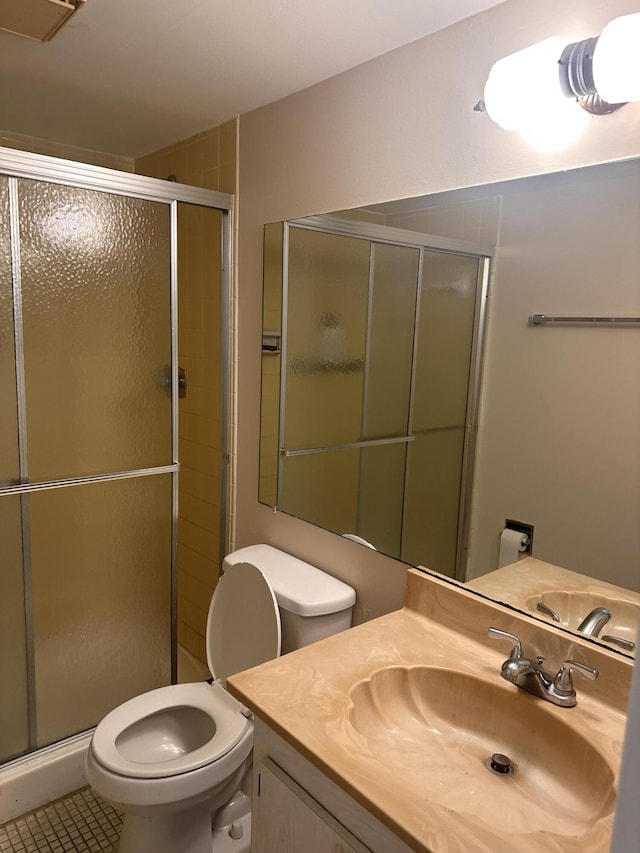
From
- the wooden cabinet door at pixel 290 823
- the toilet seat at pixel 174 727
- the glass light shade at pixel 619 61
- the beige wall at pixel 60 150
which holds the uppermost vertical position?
the beige wall at pixel 60 150

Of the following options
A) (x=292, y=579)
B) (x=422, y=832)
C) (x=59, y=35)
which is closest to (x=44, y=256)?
(x=59, y=35)

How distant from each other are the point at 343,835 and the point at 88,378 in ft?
4.71

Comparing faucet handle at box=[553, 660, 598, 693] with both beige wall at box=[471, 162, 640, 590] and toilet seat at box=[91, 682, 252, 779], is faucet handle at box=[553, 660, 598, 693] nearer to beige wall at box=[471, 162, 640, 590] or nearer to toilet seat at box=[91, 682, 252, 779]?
beige wall at box=[471, 162, 640, 590]

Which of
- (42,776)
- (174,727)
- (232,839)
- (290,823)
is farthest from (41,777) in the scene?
(290,823)

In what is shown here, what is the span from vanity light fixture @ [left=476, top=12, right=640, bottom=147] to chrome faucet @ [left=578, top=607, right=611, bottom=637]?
0.96 metres

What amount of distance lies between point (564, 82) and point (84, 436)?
5.22ft

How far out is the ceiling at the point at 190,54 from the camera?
1356 millimetres

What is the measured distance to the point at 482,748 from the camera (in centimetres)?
117

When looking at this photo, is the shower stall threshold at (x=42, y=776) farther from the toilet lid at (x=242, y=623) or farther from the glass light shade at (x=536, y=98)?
the glass light shade at (x=536, y=98)

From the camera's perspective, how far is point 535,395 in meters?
1.30

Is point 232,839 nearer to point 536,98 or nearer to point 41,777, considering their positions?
point 41,777

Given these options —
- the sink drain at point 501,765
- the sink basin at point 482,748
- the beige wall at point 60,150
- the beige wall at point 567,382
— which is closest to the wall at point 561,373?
the beige wall at point 567,382

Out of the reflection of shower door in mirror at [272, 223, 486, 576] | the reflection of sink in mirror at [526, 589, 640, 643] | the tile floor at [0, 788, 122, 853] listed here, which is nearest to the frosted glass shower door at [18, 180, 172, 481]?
the reflection of shower door in mirror at [272, 223, 486, 576]

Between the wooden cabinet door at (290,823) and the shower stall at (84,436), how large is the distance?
105 centimetres
